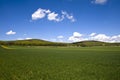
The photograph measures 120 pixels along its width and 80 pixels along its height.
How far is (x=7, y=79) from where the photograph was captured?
1532 cm

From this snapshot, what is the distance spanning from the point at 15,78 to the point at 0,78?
53.6 inches

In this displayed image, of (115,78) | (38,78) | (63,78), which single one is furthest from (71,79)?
(115,78)

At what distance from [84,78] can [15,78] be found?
6638 millimetres

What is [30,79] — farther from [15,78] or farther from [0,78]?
[0,78]

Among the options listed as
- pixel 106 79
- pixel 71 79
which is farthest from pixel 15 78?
pixel 106 79

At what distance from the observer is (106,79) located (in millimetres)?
15906

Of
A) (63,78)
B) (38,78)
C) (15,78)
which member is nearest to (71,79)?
(63,78)

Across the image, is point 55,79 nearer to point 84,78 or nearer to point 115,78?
point 84,78

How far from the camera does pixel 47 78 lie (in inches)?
632

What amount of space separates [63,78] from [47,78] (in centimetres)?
155

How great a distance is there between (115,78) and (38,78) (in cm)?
746

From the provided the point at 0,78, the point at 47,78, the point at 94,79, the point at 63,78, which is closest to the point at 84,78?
the point at 94,79

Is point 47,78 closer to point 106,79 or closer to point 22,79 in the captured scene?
point 22,79

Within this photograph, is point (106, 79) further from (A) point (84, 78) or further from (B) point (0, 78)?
(B) point (0, 78)
